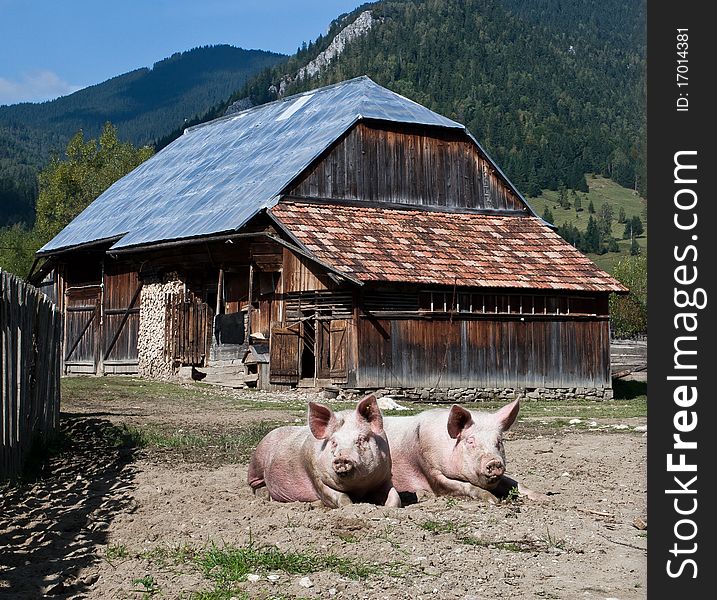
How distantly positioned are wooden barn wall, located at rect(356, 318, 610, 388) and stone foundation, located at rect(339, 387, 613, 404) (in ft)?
0.36

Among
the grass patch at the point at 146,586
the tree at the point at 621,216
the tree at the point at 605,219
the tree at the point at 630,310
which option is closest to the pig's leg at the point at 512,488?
the grass patch at the point at 146,586

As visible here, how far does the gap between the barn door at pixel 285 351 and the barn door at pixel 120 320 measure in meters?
7.41

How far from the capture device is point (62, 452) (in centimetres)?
1116

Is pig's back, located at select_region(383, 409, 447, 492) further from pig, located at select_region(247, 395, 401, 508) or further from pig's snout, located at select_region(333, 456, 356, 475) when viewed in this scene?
pig's snout, located at select_region(333, 456, 356, 475)

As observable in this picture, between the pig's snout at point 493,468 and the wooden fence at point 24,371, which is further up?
the wooden fence at point 24,371

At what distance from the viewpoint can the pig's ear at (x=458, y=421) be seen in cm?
790

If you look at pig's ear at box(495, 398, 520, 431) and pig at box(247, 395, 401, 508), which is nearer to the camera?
pig at box(247, 395, 401, 508)

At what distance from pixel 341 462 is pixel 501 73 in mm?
146224

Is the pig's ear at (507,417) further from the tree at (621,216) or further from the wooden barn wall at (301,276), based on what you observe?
the tree at (621,216)

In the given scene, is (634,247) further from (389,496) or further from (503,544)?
(503,544)

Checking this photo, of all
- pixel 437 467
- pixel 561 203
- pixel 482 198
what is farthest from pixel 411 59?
pixel 437 467

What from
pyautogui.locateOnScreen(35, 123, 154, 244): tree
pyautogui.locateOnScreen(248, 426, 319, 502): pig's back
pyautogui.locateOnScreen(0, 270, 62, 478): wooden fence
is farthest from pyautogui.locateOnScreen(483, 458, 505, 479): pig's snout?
pyautogui.locateOnScreen(35, 123, 154, 244): tree

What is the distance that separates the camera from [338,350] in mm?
22734

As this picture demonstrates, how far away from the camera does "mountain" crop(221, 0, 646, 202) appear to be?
5167 inches
